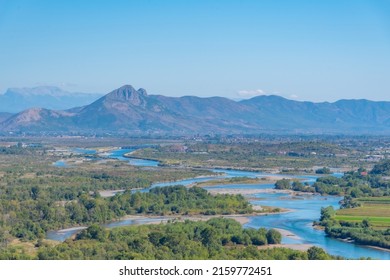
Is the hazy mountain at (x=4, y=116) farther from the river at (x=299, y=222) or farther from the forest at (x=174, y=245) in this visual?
the forest at (x=174, y=245)

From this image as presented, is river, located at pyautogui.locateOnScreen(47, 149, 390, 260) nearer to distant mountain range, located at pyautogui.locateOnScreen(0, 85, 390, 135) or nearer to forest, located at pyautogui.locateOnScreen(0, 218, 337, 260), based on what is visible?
forest, located at pyautogui.locateOnScreen(0, 218, 337, 260)

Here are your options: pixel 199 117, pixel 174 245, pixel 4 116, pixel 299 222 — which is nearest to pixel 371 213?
pixel 299 222

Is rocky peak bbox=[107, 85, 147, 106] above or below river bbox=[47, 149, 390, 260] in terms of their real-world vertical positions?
above

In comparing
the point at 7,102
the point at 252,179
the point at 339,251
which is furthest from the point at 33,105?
the point at 339,251

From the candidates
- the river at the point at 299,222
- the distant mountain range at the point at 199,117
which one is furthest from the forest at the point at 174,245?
the distant mountain range at the point at 199,117

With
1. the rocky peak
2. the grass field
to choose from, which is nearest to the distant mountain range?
the rocky peak
